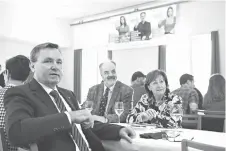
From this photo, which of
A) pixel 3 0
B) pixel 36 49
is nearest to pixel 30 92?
pixel 36 49

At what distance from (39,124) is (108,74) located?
220 cm

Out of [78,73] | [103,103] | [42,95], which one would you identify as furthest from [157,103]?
[78,73]

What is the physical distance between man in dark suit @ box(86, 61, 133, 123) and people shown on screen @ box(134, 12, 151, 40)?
4.33 meters

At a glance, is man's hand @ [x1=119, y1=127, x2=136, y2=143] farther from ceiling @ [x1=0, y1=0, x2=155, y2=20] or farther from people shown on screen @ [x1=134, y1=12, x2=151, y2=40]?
ceiling @ [x1=0, y1=0, x2=155, y2=20]

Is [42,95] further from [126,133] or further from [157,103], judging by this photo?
[157,103]

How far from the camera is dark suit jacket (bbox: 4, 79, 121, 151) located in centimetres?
141

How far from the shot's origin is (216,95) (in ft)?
13.9

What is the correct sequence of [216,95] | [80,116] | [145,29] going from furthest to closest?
1. [145,29]
2. [216,95]
3. [80,116]

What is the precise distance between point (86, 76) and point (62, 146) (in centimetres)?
784

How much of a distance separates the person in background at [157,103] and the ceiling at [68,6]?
528 cm

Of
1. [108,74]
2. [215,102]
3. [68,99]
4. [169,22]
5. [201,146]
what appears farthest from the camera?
[169,22]

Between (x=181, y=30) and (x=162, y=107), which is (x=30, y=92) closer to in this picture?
(x=162, y=107)

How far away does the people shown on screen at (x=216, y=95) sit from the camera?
157 inches

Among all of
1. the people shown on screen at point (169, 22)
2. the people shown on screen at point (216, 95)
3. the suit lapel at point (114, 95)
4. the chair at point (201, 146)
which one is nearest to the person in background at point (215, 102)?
the people shown on screen at point (216, 95)
